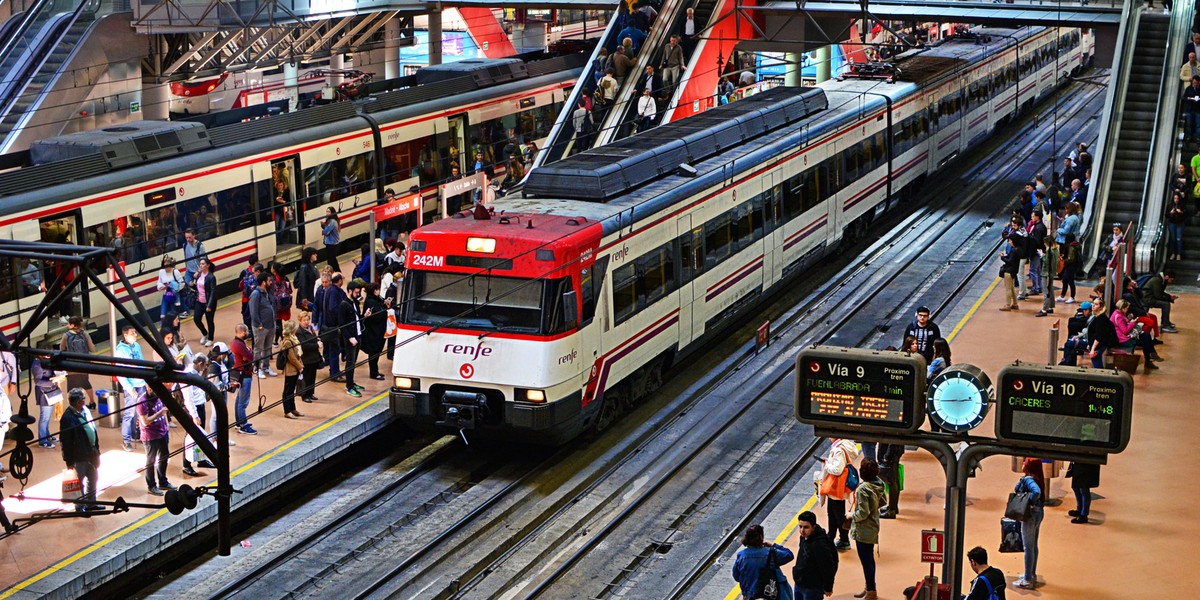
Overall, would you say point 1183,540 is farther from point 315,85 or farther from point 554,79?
point 315,85

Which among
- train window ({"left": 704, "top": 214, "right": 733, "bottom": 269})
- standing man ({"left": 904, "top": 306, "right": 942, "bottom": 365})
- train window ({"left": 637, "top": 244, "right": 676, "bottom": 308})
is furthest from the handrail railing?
train window ({"left": 637, "top": 244, "right": 676, "bottom": 308})

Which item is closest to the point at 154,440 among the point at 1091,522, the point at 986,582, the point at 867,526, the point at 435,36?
the point at 867,526

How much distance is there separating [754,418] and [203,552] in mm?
7978

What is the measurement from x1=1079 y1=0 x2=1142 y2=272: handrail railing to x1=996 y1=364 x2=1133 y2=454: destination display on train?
18.9 metres

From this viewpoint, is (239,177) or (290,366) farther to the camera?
(239,177)

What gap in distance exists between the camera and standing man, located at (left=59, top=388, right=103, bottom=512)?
1608 centimetres

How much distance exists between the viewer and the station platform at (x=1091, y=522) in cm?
1520

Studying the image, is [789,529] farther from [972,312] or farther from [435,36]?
[435,36]

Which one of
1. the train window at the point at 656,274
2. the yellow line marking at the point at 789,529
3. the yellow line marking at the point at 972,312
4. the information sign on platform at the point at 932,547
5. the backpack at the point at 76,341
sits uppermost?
the train window at the point at 656,274

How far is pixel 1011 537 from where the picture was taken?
50.1ft

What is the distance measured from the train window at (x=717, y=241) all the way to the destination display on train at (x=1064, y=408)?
1190 cm

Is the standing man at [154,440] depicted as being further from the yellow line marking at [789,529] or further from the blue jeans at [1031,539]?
the blue jeans at [1031,539]

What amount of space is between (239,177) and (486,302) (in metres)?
10.4

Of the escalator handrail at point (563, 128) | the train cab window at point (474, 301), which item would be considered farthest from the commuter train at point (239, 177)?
the train cab window at point (474, 301)
